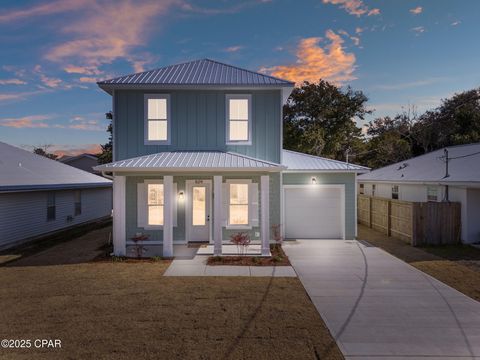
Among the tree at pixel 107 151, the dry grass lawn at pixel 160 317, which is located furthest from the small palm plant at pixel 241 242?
the tree at pixel 107 151

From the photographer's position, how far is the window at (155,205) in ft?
36.8

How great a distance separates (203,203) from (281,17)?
36.3 feet

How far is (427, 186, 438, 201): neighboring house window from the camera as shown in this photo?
45.4 ft

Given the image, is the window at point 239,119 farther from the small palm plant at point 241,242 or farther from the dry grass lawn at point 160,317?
the dry grass lawn at point 160,317

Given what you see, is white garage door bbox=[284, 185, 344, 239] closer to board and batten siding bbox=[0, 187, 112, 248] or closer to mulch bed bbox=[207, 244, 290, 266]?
mulch bed bbox=[207, 244, 290, 266]

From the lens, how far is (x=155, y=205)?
11.2 metres

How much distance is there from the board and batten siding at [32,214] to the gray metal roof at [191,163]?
19.3ft

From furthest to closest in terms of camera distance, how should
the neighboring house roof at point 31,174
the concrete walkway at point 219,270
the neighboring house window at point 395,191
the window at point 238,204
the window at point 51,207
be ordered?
the neighboring house window at point 395,191
the window at point 51,207
the neighboring house roof at point 31,174
the window at point 238,204
the concrete walkway at point 219,270

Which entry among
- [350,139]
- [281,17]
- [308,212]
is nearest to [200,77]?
[281,17]

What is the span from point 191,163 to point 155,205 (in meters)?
2.73

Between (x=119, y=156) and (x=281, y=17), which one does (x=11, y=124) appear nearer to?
(x=119, y=156)

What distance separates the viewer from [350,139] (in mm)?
34375

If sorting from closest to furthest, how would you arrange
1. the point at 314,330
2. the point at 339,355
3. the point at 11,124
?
the point at 339,355, the point at 314,330, the point at 11,124

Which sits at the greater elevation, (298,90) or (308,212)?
(298,90)
